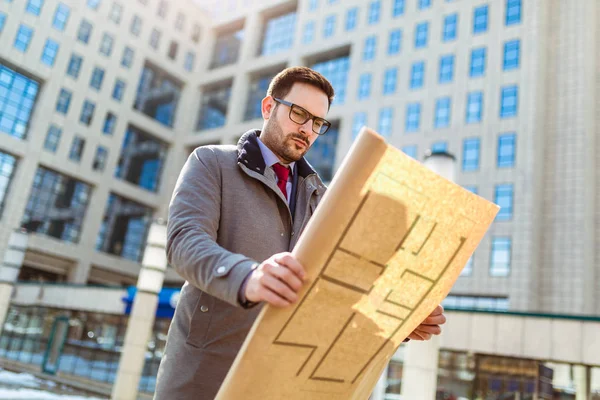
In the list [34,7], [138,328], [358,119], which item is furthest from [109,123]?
[138,328]

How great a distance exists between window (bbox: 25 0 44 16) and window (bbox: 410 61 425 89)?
24.8 m

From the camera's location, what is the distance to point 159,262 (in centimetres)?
1136

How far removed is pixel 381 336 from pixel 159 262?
10.4 metres

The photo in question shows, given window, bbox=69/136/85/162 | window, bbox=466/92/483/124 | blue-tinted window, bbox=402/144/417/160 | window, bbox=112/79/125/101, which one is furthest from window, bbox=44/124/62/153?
window, bbox=466/92/483/124

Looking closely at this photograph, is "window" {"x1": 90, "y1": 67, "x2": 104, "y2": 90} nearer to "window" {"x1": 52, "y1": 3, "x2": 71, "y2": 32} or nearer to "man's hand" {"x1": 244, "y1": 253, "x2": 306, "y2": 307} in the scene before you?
"window" {"x1": 52, "y1": 3, "x2": 71, "y2": 32}

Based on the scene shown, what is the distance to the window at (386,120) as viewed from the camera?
3675 cm

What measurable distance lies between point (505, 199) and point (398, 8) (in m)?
15.1

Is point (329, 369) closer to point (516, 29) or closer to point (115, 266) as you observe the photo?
point (516, 29)

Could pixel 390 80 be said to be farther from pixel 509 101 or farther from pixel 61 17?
pixel 61 17

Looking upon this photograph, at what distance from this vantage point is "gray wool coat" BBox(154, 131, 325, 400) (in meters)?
1.51

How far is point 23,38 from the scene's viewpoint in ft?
126

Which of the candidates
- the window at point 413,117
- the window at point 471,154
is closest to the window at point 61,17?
the window at point 413,117

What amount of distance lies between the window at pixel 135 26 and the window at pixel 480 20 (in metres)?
25.1

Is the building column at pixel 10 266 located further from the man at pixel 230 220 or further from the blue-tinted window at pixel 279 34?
the blue-tinted window at pixel 279 34
